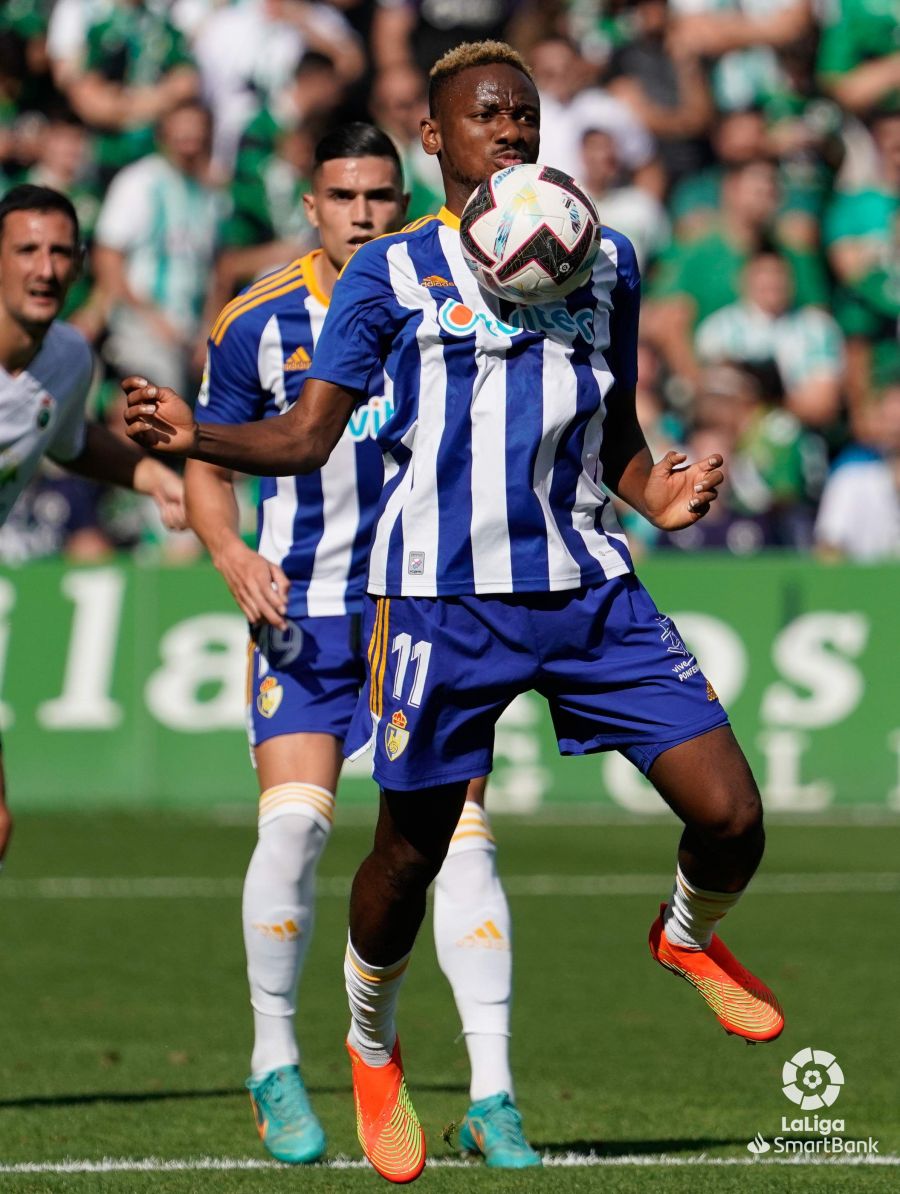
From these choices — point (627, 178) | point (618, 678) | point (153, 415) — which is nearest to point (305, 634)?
point (618, 678)

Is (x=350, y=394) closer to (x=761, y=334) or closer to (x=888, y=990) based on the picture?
(x=888, y=990)

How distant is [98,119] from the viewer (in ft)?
52.5

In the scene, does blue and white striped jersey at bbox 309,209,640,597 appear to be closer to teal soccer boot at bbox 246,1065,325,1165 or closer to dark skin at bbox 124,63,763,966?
dark skin at bbox 124,63,763,966

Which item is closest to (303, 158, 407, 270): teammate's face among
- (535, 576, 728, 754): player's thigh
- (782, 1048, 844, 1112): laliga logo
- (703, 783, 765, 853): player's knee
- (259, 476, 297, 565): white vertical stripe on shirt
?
(259, 476, 297, 565): white vertical stripe on shirt

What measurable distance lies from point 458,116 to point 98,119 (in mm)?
11746

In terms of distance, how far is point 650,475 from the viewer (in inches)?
199

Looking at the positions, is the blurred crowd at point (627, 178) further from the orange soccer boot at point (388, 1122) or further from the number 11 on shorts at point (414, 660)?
the number 11 on shorts at point (414, 660)

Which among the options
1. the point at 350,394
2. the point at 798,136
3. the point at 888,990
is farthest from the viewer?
the point at 798,136

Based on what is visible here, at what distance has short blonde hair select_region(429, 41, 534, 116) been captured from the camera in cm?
489

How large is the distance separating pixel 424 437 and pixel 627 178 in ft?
39.5

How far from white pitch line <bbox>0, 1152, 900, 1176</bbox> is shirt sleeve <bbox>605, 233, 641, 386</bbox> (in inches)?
82.0

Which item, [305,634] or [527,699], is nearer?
[305,634]

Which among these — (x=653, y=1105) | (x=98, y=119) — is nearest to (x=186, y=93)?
(x=98, y=119)

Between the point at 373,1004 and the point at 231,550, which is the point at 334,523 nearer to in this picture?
the point at 231,550
